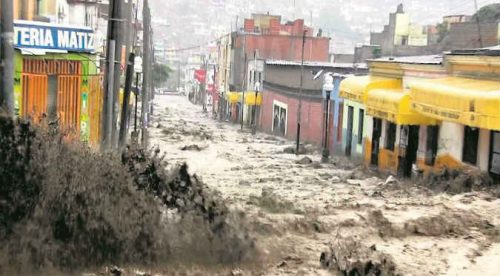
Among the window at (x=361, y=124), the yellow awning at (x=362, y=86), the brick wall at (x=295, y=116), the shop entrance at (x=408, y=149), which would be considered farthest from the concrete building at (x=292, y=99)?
the shop entrance at (x=408, y=149)

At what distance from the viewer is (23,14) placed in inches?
980

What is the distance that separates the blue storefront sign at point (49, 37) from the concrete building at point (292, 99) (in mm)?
18291

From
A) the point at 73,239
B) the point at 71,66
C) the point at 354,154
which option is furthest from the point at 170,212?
the point at 354,154

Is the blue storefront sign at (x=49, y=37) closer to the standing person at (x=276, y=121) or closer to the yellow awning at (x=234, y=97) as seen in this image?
the standing person at (x=276, y=121)

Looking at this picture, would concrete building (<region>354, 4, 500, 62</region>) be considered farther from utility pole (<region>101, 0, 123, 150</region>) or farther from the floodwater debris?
the floodwater debris

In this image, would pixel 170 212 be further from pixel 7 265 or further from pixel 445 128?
pixel 445 128

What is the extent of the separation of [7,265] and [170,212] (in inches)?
88.5

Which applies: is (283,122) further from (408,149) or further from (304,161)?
(408,149)

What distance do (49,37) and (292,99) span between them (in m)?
32.8

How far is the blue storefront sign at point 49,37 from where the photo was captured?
69.1 feet

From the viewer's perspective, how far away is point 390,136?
29562mm

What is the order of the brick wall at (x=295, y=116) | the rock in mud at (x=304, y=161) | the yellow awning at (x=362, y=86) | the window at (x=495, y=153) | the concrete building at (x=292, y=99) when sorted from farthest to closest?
the concrete building at (x=292, y=99)
the brick wall at (x=295, y=116)
the rock in mud at (x=304, y=161)
the yellow awning at (x=362, y=86)
the window at (x=495, y=153)

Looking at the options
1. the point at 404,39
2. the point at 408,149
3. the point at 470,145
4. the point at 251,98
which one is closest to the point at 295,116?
the point at 251,98

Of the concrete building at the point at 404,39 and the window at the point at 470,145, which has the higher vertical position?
the concrete building at the point at 404,39
